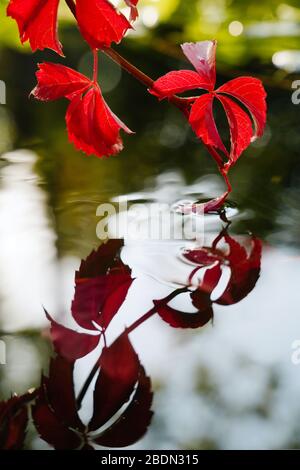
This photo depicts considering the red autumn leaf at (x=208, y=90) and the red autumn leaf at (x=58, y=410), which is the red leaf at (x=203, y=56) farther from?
the red autumn leaf at (x=58, y=410)

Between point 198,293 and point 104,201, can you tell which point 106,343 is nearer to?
point 198,293

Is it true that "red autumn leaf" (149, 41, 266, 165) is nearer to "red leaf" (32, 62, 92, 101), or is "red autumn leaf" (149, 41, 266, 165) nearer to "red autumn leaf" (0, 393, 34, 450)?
"red leaf" (32, 62, 92, 101)

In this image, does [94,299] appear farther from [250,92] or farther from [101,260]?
[250,92]

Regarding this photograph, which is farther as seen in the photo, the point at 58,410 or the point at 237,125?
the point at 237,125

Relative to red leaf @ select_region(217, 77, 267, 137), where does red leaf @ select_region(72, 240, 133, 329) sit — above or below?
below

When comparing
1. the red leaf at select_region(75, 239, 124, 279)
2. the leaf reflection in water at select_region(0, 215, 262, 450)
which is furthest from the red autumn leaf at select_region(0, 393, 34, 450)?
the red leaf at select_region(75, 239, 124, 279)

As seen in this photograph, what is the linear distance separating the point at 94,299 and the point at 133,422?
0.38 ft

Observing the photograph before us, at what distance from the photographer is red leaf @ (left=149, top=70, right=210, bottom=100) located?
0.35 meters

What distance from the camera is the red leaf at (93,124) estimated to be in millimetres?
373

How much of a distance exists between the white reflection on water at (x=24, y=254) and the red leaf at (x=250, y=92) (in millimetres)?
179

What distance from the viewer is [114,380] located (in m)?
0.29

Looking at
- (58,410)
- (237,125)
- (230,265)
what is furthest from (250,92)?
(58,410)

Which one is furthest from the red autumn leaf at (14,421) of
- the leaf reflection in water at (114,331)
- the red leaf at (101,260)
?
the red leaf at (101,260)

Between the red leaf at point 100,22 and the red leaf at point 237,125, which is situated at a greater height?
the red leaf at point 100,22
